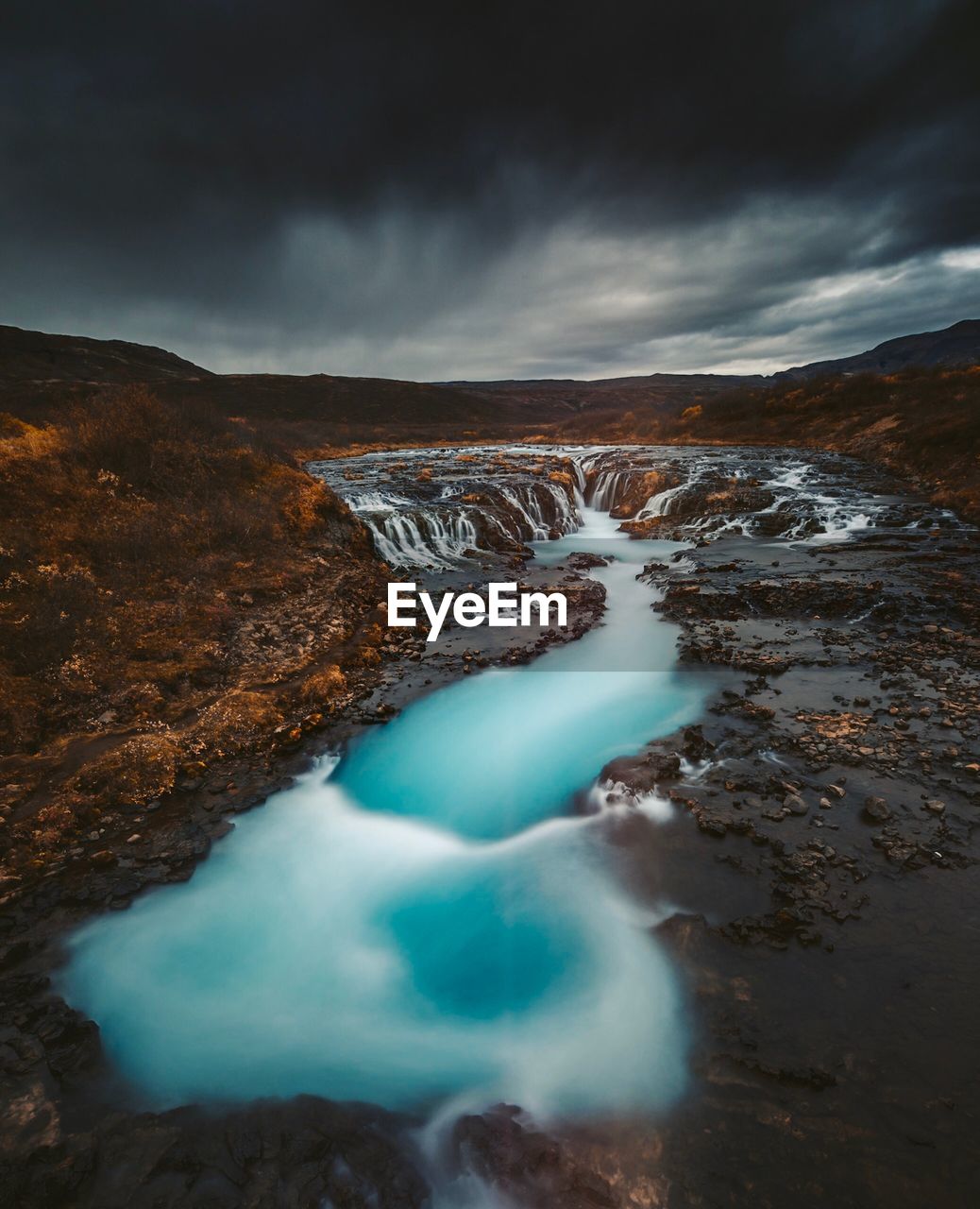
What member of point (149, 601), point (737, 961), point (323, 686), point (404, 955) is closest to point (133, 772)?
point (323, 686)

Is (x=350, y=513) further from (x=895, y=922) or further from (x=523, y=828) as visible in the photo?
(x=895, y=922)

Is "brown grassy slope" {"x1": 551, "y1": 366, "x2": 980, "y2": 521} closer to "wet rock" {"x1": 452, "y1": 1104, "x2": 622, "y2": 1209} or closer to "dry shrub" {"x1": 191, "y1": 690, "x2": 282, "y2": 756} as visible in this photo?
"wet rock" {"x1": 452, "y1": 1104, "x2": 622, "y2": 1209}

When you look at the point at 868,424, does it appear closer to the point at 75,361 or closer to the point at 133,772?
the point at 133,772

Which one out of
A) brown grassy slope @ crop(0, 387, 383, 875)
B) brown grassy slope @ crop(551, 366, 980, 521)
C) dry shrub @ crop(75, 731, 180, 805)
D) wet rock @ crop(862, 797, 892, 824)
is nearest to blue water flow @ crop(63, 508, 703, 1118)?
dry shrub @ crop(75, 731, 180, 805)

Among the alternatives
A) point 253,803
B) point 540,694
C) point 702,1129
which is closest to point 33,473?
point 253,803

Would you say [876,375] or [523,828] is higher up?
[876,375]

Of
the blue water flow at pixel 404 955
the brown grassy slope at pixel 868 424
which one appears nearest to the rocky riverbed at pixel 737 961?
the blue water flow at pixel 404 955

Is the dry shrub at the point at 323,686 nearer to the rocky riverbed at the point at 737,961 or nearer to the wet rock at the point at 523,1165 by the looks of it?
the rocky riverbed at the point at 737,961

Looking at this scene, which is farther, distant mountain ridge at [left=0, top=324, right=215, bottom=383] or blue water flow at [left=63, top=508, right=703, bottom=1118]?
distant mountain ridge at [left=0, top=324, right=215, bottom=383]
